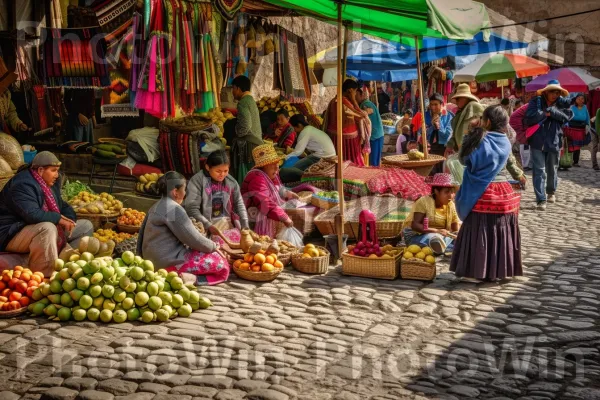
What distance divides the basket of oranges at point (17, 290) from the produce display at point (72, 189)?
3194 millimetres

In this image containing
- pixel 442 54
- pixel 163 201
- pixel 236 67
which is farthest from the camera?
pixel 442 54

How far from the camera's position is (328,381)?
5.02 m

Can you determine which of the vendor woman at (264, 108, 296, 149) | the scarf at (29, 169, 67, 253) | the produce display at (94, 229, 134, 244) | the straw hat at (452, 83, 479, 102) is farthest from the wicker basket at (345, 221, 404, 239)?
the scarf at (29, 169, 67, 253)

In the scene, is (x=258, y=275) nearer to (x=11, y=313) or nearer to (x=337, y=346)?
(x=337, y=346)

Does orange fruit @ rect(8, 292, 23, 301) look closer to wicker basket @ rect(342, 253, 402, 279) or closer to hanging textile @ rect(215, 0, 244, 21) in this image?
wicker basket @ rect(342, 253, 402, 279)

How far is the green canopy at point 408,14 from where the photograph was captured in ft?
26.4

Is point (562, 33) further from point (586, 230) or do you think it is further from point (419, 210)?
point (419, 210)

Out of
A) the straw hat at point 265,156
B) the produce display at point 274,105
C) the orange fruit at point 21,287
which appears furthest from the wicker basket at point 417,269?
the produce display at point 274,105

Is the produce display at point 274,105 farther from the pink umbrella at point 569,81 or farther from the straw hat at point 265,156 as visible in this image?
the pink umbrella at point 569,81

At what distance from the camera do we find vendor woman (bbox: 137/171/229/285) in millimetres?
7129

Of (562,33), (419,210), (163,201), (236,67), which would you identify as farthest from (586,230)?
(562,33)

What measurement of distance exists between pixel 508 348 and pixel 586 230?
5.46m

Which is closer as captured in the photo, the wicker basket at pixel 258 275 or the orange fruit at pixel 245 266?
the wicker basket at pixel 258 275

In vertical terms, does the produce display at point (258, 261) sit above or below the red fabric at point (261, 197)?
below
